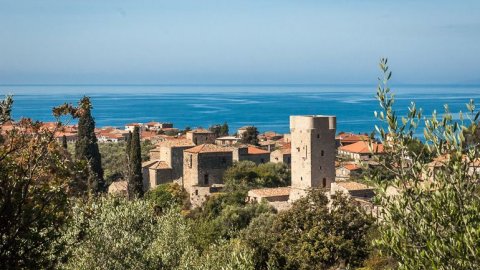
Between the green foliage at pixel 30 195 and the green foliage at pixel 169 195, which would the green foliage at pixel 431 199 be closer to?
the green foliage at pixel 30 195

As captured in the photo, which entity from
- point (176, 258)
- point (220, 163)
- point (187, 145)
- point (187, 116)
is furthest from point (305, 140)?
point (187, 116)

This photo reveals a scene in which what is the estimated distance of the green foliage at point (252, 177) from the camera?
3784 cm

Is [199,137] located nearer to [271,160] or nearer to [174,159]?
[174,159]

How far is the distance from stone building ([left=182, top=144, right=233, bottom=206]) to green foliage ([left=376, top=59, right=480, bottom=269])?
32034mm

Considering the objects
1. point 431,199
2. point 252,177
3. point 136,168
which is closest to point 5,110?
point 431,199

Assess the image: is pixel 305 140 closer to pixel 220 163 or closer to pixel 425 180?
pixel 220 163

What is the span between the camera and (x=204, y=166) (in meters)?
40.4

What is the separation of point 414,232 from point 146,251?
875 centimetres

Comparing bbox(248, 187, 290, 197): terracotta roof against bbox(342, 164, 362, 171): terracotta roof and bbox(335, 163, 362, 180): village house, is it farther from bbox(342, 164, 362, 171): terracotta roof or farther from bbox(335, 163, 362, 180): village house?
bbox(342, 164, 362, 171): terracotta roof

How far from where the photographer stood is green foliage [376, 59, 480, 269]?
6438 mm

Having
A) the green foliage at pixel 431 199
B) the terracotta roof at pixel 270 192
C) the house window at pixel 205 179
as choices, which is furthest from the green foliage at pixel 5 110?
the house window at pixel 205 179

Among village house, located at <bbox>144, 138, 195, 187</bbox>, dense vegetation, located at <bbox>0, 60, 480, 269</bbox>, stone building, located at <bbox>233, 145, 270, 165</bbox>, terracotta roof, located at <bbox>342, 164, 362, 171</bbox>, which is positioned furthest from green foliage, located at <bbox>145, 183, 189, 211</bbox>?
dense vegetation, located at <bbox>0, 60, 480, 269</bbox>

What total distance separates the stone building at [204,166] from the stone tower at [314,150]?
6.36 metres

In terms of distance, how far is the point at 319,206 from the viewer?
60.7ft
